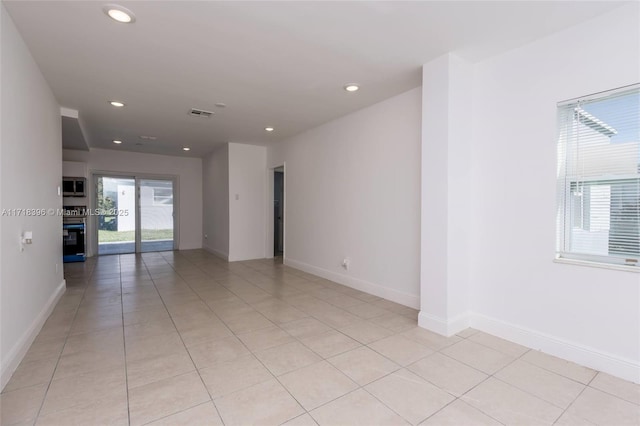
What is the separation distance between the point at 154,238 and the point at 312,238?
5.14 meters

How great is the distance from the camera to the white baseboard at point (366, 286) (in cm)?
368

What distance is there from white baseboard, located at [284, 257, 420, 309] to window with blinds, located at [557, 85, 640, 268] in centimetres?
164

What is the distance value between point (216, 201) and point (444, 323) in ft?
20.1

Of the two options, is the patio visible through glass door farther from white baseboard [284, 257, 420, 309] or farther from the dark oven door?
white baseboard [284, 257, 420, 309]

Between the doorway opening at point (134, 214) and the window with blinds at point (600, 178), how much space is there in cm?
842

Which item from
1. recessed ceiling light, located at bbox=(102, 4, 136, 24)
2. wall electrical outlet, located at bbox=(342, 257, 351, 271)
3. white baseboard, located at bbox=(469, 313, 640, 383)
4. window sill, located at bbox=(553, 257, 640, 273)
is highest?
recessed ceiling light, located at bbox=(102, 4, 136, 24)

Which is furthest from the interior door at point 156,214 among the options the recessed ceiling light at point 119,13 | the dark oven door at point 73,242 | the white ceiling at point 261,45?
the recessed ceiling light at point 119,13

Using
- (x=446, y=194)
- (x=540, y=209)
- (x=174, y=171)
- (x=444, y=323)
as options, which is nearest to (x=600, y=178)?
(x=540, y=209)

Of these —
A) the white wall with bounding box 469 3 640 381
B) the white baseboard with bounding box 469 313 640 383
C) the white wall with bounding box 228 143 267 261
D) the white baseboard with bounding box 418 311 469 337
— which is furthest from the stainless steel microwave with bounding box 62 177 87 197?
the white baseboard with bounding box 469 313 640 383

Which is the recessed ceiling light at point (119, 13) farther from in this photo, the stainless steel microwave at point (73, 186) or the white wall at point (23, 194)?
the stainless steel microwave at point (73, 186)

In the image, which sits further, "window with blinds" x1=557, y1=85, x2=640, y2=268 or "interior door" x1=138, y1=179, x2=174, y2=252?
"interior door" x1=138, y1=179, x2=174, y2=252

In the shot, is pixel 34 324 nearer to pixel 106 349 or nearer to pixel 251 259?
pixel 106 349

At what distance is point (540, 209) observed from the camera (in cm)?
260

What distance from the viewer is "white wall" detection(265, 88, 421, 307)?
369cm
